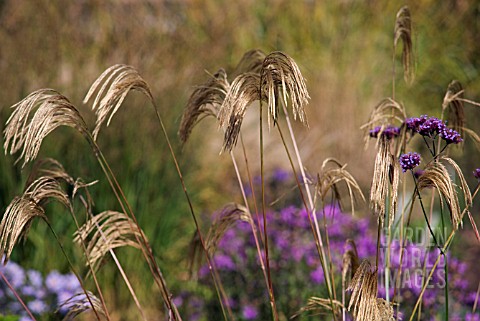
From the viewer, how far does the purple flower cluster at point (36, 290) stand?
3615 millimetres

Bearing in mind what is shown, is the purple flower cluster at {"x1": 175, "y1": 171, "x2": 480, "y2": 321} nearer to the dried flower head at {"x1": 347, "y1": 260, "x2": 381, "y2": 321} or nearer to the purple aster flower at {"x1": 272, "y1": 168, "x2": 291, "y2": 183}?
the purple aster flower at {"x1": 272, "y1": 168, "x2": 291, "y2": 183}

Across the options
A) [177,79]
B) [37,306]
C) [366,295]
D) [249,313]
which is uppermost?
[177,79]

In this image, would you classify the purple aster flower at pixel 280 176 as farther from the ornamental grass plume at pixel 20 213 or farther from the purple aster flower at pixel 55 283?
the ornamental grass plume at pixel 20 213

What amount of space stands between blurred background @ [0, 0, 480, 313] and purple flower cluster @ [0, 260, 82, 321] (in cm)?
57

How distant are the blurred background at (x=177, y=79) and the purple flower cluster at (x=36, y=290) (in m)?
0.57

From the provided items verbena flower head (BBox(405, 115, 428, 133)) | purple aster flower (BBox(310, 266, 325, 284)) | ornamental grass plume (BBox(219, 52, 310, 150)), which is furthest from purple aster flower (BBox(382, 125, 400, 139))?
purple aster flower (BBox(310, 266, 325, 284))

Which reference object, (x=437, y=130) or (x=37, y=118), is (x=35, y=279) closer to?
(x=37, y=118)

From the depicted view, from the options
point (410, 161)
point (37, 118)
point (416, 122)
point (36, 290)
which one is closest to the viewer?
point (37, 118)

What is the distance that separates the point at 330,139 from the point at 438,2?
2.96 m

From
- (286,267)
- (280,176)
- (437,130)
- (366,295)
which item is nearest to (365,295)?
(366,295)

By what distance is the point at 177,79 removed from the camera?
5.40m

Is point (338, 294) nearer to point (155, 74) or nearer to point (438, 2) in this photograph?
point (155, 74)

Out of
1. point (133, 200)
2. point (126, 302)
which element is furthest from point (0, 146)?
point (126, 302)

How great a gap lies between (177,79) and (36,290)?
2091mm
